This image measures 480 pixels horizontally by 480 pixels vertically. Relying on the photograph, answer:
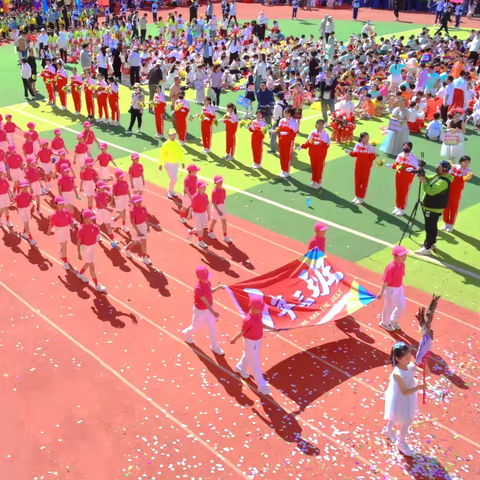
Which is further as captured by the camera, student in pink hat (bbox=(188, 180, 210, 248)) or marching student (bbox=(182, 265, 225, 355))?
student in pink hat (bbox=(188, 180, 210, 248))

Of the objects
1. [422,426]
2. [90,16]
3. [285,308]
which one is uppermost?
[90,16]

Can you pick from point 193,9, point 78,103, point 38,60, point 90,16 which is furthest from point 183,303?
point 90,16

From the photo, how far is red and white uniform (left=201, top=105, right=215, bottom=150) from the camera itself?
19.2 meters

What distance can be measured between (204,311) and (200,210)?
3924 mm

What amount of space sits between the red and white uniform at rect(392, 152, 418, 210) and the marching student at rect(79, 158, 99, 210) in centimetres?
729

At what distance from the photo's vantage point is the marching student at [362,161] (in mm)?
15445

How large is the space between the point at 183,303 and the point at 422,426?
493 cm

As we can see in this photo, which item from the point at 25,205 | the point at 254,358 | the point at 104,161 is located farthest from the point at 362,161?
the point at 25,205

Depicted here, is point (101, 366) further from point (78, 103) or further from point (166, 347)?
point (78, 103)

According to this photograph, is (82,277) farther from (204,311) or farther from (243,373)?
(243,373)

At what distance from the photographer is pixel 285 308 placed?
10.1 metres

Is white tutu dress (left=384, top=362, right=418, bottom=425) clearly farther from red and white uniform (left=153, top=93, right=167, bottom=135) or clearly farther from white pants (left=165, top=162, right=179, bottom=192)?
red and white uniform (left=153, top=93, right=167, bottom=135)

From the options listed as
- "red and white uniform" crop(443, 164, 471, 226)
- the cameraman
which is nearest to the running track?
the cameraman

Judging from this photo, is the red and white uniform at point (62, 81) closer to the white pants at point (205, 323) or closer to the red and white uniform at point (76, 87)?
the red and white uniform at point (76, 87)
